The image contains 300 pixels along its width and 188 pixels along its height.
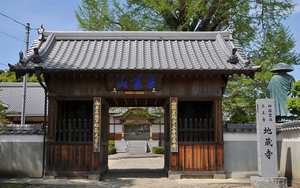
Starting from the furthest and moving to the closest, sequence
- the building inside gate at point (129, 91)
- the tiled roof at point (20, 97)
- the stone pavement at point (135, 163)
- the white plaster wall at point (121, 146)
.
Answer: the white plaster wall at point (121, 146) → the tiled roof at point (20, 97) → the stone pavement at point (135, 163) → the building inside gate at point (129, 91)

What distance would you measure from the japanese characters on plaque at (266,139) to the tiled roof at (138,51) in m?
1.76

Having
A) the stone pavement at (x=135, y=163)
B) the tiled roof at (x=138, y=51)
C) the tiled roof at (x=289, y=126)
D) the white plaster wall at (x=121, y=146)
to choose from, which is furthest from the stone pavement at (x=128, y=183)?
the white plaster wall at (x=121, y=146)

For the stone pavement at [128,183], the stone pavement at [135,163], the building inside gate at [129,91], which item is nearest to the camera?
the stone pavement at [128,183]

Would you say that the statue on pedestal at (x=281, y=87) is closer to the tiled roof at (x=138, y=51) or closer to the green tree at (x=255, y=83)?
the tiled roof at (x=138, y=51)

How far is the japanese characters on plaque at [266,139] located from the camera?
13539mm

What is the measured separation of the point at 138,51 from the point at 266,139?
6472 millimetres

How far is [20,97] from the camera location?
43.0 meters

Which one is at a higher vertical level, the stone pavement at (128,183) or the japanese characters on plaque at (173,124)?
the japanese characters on plaque at (173,124)

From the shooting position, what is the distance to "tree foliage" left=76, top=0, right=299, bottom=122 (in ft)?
81.4

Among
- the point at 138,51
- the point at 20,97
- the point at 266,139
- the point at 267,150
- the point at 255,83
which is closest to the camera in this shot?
the point at 267,150

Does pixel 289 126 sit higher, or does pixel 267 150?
pixel 289 126

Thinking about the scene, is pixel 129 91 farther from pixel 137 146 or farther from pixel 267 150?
pixel 137 146

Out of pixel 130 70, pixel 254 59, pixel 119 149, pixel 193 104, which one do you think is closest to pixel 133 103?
pixel 193 104

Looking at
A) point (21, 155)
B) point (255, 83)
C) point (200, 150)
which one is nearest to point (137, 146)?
point (255, 83)
